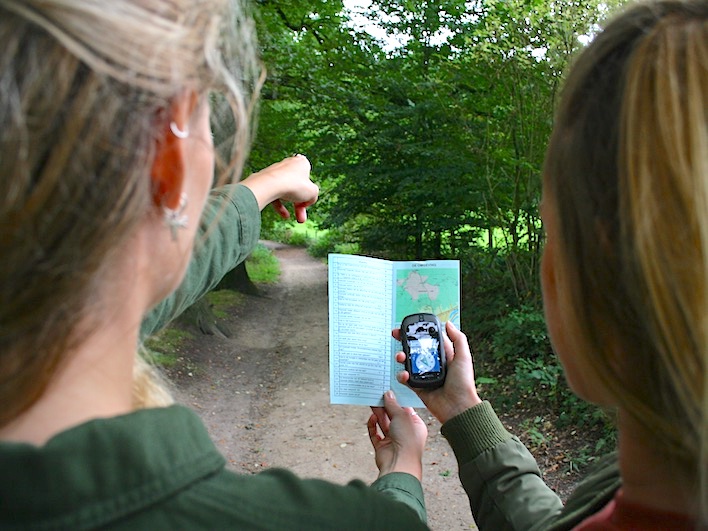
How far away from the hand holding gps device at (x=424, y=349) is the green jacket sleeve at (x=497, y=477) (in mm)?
165

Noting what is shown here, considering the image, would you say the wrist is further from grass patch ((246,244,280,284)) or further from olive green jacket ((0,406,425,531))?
grass patch ((246,244,280,284))

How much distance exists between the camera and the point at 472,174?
7605 mm

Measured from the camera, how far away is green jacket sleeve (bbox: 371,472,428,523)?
49.1 inches

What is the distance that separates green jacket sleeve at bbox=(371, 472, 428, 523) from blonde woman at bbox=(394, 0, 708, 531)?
1.17 ft

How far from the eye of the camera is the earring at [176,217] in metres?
0.88

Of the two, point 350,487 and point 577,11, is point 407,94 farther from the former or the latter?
point 350,487

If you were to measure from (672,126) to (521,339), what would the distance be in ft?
19.3

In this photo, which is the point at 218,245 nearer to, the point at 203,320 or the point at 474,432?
the point at 474,432

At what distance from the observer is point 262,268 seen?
18.1 metres

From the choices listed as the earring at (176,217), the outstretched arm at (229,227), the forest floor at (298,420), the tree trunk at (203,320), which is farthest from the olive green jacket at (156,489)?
the tree trunk at (203,320)

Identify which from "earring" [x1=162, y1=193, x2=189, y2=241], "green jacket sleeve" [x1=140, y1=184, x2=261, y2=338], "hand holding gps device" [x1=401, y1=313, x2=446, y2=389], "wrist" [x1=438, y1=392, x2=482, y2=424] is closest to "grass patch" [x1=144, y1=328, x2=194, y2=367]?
"green jacket sleeve" [x1=140, y1=184, x2=261, y2=338]

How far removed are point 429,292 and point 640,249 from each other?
1114 millimetres

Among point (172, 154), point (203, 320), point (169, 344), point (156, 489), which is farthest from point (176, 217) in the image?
point (203, 320)

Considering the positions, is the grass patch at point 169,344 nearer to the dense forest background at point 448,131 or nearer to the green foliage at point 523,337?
the dense forest background at point 448,131
